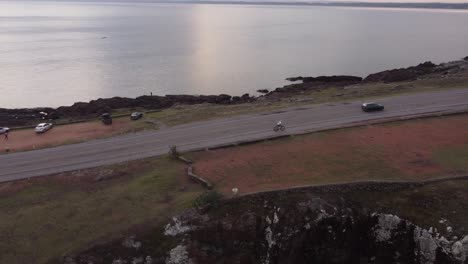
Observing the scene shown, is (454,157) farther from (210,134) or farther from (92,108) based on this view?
(92,108)

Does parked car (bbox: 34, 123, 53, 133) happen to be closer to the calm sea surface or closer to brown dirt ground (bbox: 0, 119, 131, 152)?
brown dirt ground (bbox: 0, 119, 131, 152)

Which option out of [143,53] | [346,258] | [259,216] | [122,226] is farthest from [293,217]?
[143,53]

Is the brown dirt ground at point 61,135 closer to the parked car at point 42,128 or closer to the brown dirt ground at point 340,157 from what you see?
the parked car at point 42,128

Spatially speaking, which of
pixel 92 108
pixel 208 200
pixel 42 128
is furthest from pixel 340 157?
pixel 92 108

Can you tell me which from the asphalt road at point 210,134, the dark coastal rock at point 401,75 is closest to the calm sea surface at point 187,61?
the dark coastal rock at point 401,75

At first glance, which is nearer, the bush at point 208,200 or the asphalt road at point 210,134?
the bush at point 208,200

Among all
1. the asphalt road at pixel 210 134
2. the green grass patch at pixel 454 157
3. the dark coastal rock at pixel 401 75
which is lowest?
the green grass patch at pixel 454 157

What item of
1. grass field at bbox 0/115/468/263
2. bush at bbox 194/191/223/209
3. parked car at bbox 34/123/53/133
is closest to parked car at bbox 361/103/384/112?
grass field at bbox 0/115/468/263
